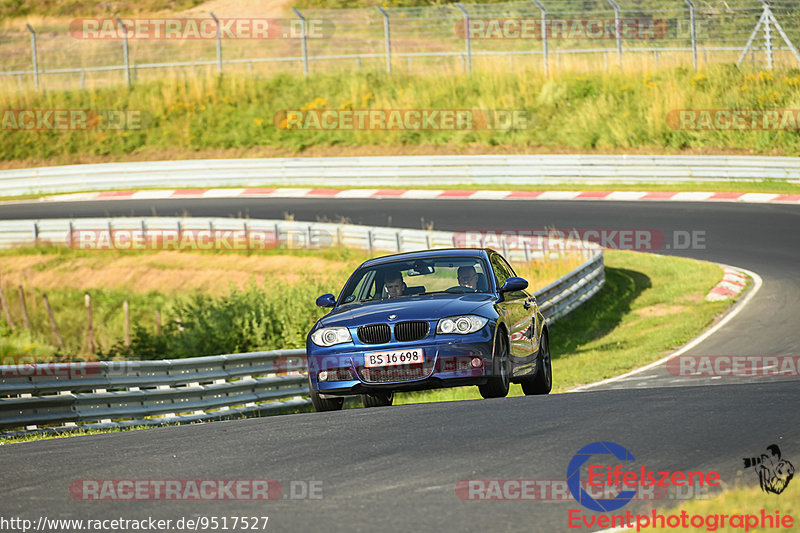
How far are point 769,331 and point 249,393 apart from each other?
25.1 feet

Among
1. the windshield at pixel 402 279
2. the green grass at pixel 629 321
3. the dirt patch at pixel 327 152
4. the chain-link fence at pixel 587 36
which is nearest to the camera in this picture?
the windshield at pixel 402 279

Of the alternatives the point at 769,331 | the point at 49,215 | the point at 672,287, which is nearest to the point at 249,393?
the point at 769,331

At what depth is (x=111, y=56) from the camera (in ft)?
219

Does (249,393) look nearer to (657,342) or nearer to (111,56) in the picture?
(657,342)

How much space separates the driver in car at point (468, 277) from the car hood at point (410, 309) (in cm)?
37

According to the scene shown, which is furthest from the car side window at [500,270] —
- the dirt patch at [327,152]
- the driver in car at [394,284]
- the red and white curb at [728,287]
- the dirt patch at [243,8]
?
the dirt patch at [243,8]

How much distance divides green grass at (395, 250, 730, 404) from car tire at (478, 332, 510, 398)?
486 cm

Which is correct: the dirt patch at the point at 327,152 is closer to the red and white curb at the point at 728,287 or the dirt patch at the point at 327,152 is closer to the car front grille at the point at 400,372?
the red and white curb at the point at 728,287

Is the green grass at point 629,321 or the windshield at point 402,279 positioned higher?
the windshield at point 402,279

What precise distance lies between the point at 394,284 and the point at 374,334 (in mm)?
1176

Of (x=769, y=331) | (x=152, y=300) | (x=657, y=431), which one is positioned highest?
(x=657, y=431)

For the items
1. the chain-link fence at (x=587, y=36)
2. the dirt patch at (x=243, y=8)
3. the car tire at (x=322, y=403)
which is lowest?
the car tire at (x=322, y=403)

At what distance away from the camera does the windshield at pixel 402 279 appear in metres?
10.9

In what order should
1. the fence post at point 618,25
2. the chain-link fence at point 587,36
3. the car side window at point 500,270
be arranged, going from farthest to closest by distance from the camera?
→ the chain-link fence at point 587,36 < the fence post at point 618,25 < the car side window at point 500,270
